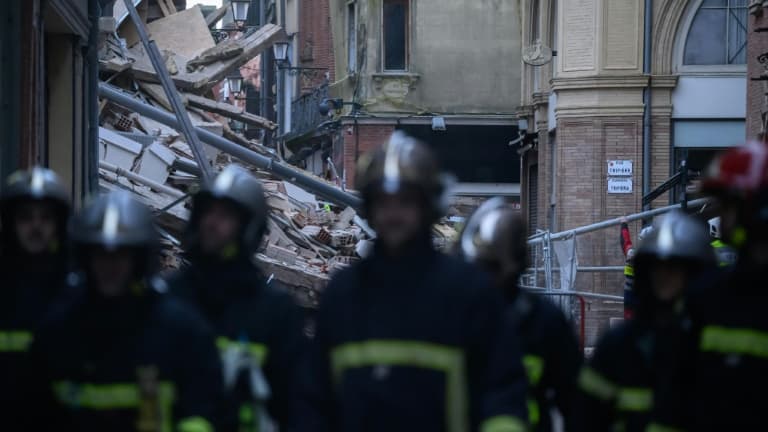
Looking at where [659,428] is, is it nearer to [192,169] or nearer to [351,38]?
[192,169]

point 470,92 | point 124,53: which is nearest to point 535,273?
point 124,53

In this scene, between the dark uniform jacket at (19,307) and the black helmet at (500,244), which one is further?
the black helmet at (500,244)

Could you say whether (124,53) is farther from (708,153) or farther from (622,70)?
(708,153)

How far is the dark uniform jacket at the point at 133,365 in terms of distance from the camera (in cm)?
510

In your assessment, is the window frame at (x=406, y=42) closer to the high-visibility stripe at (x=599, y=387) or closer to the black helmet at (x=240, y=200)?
the black helmet at (x=240, y=200)

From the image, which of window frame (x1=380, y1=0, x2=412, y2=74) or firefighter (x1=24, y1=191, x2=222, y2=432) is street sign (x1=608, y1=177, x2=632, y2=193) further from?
firefighter (x1=24, y1=191, x2=222, y2=432)

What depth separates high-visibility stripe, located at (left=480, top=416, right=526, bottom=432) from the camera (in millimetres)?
4660

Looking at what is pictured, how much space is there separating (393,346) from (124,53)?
21249 mm


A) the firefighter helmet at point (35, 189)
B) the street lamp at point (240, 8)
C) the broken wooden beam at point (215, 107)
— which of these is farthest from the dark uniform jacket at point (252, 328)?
the street lamp at point (240, 8)

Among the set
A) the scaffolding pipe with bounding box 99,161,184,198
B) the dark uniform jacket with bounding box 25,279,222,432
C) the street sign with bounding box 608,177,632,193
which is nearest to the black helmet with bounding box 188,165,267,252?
the dark uniform jacket with bounding box 25,279,222,432

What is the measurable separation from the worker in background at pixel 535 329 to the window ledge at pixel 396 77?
34422mm

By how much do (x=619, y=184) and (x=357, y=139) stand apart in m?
13.5

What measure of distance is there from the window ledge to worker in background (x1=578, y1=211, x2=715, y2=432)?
34719 mm

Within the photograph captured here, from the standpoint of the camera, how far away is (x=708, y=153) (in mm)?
29328
